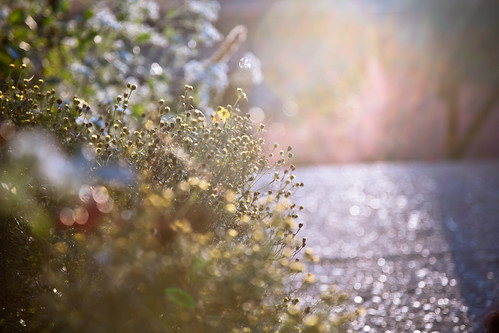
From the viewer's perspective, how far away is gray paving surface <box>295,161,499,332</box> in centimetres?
305

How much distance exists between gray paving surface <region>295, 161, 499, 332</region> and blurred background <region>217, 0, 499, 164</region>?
2216mm

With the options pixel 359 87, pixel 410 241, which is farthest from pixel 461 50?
pixel 410 241

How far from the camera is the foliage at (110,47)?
3494 mm

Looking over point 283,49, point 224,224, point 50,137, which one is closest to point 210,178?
point 224,224

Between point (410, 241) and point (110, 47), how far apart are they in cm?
273

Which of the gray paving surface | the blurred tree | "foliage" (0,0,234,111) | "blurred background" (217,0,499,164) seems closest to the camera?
the gray paving surface

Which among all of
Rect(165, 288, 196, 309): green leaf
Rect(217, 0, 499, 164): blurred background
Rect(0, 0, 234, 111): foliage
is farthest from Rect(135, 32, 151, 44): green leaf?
Rect(217, 0, 499, 164): blurred background

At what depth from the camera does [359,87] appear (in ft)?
35.1

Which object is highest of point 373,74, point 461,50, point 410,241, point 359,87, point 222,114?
point 373,74

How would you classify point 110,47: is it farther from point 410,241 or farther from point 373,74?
point 373,74

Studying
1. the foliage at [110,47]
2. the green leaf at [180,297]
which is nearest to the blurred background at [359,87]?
Answer: the foliage at [110,47]

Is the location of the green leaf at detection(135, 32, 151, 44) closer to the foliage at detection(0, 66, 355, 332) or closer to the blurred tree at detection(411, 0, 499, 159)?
the foliage at detection(0, 66, 355, 332)

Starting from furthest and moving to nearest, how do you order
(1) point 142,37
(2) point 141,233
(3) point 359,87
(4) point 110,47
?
(3) point 359,87 < (4) point 110,47 < (1) point 142,37 < (2) point 141,233

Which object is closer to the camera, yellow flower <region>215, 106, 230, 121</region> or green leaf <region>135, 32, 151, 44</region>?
yellow flower <region>215, 106, 230, 121</region>
